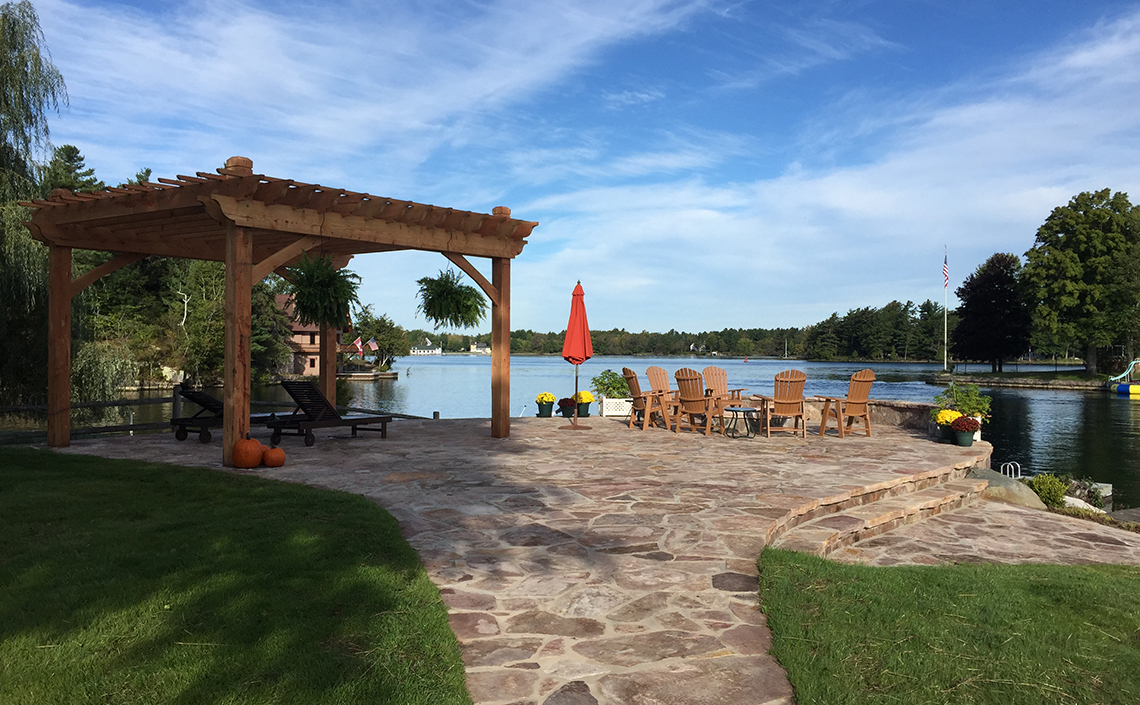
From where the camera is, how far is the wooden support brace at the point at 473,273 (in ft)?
30.4

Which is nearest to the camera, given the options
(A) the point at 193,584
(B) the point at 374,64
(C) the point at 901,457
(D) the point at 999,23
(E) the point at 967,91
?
(A) the point at 193,584

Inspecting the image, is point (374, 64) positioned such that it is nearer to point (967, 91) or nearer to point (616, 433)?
point (616, 433)

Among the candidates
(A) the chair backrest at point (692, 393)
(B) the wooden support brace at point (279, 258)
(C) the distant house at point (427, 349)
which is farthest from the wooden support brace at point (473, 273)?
(C) the distant house at point (427, 349)

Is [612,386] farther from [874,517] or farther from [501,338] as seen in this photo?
[874,517]

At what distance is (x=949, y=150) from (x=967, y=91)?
4.42 feet

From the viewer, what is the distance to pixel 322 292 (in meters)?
7.95

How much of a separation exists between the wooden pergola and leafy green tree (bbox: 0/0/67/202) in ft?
17.3

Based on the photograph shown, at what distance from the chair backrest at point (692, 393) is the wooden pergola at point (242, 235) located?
2705 mm

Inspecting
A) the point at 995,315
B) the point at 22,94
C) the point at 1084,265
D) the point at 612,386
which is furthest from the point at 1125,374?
the point at 22,94

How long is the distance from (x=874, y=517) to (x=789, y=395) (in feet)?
14.4

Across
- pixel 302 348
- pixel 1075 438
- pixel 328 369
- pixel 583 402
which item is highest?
pixel 302 348

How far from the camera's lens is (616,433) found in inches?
416

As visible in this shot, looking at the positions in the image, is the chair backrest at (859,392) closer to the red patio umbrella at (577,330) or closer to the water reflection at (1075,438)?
the red patio umbrella at (577,330)

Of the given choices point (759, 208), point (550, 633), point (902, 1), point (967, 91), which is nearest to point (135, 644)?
point (550, 633)
